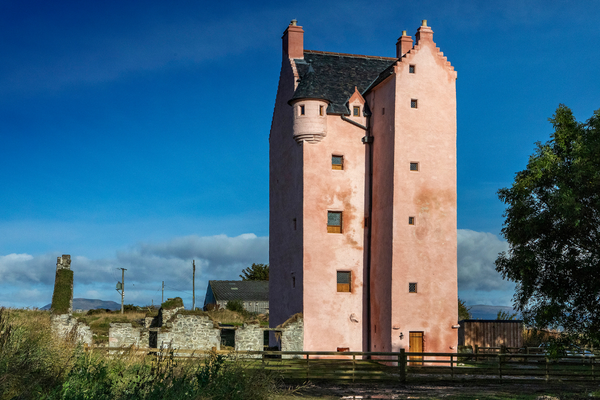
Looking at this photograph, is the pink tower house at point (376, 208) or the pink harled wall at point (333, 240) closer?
the pink tower house at point (376, 208)

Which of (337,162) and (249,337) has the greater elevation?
(337,162)

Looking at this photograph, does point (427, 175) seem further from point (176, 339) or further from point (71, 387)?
point (71, 387)

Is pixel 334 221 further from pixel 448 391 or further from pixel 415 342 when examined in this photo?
pixel 448 391

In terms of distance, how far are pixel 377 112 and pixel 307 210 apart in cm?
674

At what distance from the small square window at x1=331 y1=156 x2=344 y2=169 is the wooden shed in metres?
12.5

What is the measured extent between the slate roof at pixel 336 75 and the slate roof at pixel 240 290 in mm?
40866

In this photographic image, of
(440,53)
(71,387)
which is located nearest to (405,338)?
(440,53)

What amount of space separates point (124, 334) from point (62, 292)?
3969 mm

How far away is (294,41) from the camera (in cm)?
3734

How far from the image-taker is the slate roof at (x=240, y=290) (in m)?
72.9

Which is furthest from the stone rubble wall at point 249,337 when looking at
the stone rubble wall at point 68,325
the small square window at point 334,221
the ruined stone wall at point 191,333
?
the stone rubble wall at point 68,325

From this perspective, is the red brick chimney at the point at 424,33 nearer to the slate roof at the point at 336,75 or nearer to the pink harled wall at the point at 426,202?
the pink harled wall at the point at 426,202

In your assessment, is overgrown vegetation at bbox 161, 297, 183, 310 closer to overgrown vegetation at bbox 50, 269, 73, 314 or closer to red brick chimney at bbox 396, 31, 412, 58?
overgrown vegetation at bbox 50, 269, 73, 314

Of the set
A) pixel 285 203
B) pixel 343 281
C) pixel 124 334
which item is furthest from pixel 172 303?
pixel 343 281
